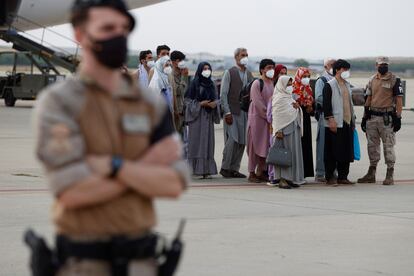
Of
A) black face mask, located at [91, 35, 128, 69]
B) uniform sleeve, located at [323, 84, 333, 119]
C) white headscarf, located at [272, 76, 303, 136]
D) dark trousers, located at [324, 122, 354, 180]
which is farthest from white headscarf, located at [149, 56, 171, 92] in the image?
black face mask, located at [91, 35, 128, 69]

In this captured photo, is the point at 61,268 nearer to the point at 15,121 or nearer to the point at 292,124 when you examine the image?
the point at 292,124

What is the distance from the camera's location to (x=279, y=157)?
1380 cm

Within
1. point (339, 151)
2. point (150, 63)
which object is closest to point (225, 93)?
point (150, 63)

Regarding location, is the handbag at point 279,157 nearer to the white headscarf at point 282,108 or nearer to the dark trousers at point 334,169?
the white headscarf at point 282,108

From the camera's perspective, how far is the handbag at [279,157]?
13789 millimetres

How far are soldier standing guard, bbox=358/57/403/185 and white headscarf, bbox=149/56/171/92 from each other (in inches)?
98.8

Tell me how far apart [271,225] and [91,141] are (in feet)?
21.1

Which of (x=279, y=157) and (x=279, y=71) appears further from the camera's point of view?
(x=279, y=71)

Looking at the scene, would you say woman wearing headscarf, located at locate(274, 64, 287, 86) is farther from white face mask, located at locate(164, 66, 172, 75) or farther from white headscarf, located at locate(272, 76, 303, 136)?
white face mask, located at locate(164, 66, 172, 75)

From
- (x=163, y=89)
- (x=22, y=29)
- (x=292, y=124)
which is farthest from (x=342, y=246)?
(x=22, y=29)

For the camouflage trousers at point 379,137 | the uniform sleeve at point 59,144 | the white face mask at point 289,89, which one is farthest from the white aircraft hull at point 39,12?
the uniform sleeve at point 59,144

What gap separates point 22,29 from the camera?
1455 inches

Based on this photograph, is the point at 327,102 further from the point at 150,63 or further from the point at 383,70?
the point at 150,63

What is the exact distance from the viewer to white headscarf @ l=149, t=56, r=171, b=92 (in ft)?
48.5
